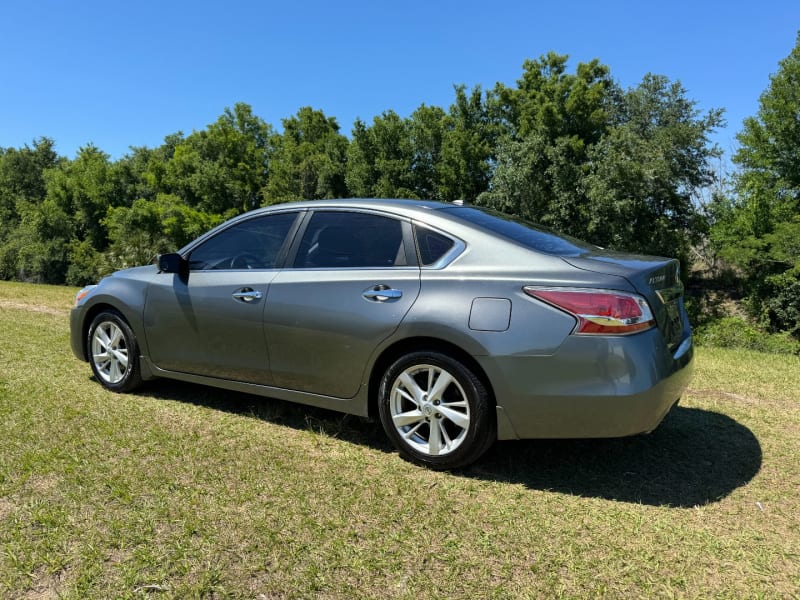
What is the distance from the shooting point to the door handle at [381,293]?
11.9ft

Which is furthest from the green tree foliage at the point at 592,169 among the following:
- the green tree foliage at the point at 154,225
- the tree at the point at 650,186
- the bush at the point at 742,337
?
the green tree foliage at the point at 154,225

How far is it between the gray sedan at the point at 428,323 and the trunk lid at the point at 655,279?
0.05 feet

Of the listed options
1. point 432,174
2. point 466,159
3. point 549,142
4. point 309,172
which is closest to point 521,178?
point 549,142

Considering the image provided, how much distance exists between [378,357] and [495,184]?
2787 centimetres

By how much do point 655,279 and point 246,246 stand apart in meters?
2.84

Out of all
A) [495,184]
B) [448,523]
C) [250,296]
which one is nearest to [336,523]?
[448,523]

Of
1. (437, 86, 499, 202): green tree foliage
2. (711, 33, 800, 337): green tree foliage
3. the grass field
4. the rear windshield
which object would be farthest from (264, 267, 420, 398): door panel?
(437, 86, 499, 202): green tree foliage

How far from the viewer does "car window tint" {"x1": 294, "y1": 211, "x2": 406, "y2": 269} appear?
3881 mm

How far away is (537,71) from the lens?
34281 mm

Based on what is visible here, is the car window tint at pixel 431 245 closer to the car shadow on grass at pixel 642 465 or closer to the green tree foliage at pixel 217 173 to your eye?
the car shadow on grass at pixel 642 465

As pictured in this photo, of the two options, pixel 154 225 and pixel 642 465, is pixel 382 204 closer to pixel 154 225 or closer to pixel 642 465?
pixel 642 465

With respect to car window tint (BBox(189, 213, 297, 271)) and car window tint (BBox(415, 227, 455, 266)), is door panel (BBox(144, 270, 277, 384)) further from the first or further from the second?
car window tint (BBox(415, 227, 455, 266))

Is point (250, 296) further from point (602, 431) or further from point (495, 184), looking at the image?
point (495, 184)

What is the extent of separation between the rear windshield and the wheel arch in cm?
75
